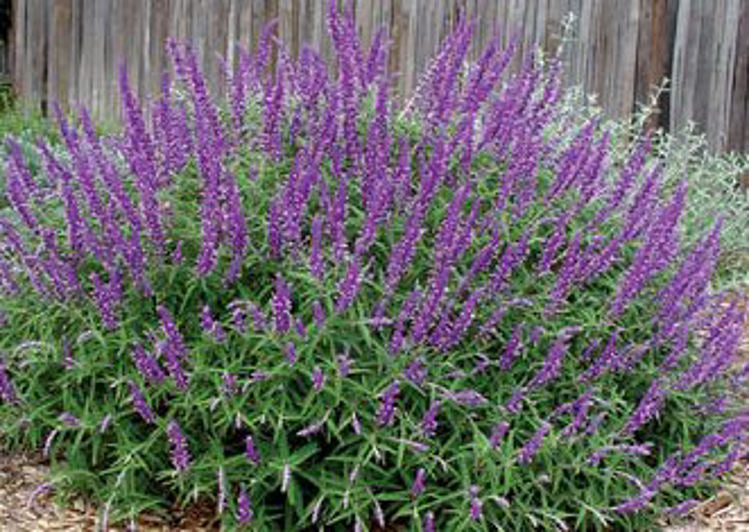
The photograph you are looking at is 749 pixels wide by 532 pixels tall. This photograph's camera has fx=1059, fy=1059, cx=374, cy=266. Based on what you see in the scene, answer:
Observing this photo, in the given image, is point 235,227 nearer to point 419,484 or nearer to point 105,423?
point 105,423

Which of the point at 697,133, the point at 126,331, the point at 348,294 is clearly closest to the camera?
the point at 348,294

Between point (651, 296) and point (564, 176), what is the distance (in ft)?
1.89

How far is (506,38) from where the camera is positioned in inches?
327

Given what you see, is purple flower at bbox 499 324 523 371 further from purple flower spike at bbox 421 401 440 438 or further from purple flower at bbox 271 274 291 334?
purple flower at bbox 271 274 291 334

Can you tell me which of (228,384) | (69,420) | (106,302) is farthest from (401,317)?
(69,420)

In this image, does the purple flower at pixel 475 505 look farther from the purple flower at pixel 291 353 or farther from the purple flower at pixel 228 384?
the purple flower at pixel 228 384

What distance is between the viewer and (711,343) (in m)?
3.59

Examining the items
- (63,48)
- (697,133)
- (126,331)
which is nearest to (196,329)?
(126,331)

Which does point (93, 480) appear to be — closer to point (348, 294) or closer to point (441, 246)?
point (348, 294)

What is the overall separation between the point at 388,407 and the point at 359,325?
30 cm

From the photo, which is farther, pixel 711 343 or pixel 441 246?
pixel 711 343

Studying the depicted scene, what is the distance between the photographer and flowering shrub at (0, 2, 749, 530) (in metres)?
3.10

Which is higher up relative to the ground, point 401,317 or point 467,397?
point 401,317

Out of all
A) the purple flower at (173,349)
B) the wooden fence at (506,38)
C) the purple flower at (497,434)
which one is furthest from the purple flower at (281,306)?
the wooden fence at (506,38)
